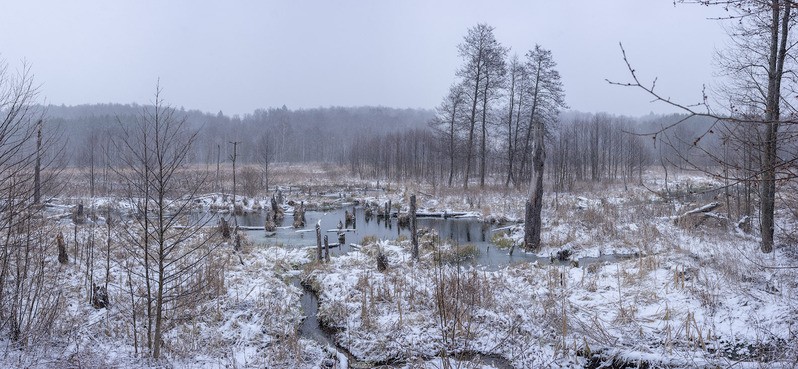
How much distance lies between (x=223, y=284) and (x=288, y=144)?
76.1 metres

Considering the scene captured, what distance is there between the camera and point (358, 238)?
15766 mm

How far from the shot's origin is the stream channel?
7.45 meters

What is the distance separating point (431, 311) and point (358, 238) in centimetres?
812

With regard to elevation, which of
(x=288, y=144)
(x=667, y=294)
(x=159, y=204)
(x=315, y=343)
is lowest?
(x=315, y=343)

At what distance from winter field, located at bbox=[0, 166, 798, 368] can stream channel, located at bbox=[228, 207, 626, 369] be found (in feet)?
0.25

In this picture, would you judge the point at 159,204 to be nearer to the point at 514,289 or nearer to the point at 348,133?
the point at 514,289

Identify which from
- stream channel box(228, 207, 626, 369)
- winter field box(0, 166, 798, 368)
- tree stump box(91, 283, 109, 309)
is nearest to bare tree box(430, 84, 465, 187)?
stream channel box(228, 207, 626, 369)

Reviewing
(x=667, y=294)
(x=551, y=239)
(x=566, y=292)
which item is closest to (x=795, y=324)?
(x=667, y=294)

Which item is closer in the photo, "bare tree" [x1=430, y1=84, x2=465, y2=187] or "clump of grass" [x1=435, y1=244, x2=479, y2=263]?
"clump of grass" [x1=435, y1=244, x2=479, y2=263]

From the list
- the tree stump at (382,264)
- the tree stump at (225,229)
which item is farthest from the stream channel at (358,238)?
the tree stump at (382,264)

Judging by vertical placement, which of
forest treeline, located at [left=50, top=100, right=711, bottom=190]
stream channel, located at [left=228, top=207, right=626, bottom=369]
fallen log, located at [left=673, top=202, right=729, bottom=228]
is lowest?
stream channel, located at [left=228, top=207, right=626, bottom=369]

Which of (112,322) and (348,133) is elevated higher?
(348,133)

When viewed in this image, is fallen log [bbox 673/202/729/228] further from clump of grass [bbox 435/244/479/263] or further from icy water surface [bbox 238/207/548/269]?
clump of grass [bbox 435/244/479/263]

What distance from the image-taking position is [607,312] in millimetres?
7457
